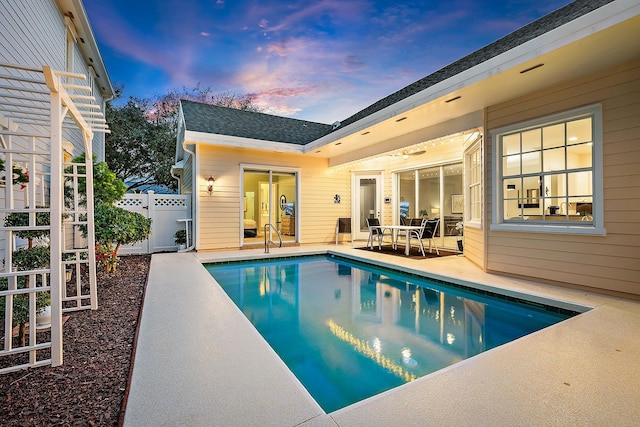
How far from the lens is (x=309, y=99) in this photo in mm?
17469

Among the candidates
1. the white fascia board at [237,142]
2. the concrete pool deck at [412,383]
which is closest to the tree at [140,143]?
the white fascia board at [237,142]

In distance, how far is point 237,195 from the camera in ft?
27.2

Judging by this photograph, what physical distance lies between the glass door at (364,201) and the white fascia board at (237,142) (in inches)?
96.1

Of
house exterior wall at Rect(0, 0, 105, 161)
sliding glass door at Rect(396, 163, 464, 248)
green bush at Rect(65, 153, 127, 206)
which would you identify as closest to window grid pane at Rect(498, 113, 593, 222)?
sliding glass door at Rect(396, 163, 464, 248)

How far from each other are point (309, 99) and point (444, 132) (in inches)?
507

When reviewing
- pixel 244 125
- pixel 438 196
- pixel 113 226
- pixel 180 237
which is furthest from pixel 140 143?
pixel 438 196

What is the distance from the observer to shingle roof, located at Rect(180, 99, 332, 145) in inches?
342

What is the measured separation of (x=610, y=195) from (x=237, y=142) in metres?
7.24

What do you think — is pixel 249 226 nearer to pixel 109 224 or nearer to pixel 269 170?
pixel 269 170

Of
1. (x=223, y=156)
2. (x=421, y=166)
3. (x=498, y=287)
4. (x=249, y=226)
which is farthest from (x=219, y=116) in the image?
(x=498, y=287)

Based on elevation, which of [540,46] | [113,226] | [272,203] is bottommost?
[113,226]

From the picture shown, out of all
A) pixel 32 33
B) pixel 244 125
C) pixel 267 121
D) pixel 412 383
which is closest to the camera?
pixel 412 383

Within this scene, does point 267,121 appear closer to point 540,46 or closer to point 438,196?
point 438,196

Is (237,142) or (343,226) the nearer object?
(237,142)
